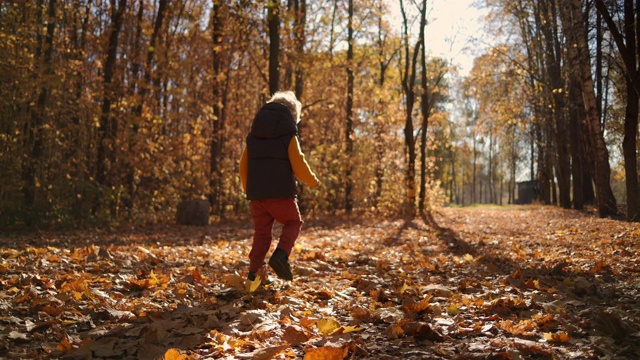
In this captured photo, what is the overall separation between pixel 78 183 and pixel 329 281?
9248 mm

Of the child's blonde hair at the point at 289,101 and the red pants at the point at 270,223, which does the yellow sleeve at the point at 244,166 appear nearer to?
the red pants at the point at 270,223

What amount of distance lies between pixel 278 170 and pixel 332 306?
1407 mm

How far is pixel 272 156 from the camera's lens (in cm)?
478

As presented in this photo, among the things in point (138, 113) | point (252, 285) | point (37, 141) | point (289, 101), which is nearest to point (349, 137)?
point (138, 113)

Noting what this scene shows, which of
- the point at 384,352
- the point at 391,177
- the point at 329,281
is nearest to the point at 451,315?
the point at 384,352

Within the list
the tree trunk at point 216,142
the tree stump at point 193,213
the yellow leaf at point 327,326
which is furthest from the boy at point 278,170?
the tree trunk at point 216,142

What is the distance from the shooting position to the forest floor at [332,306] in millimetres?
3004

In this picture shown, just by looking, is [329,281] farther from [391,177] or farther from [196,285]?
[391,177]

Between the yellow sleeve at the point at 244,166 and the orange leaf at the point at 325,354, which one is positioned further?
the yellow sleeve at the point at 244,166

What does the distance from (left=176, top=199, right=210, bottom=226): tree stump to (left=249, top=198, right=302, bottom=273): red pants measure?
967 cm

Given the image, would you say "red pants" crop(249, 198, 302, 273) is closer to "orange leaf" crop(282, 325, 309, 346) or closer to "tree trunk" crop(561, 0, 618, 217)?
"orange leaf" crop(282, 325, 309, 346)

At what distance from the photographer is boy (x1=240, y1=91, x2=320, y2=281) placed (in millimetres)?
4738

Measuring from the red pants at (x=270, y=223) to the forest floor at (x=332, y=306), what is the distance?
1.28 feet

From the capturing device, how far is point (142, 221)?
555 inches
